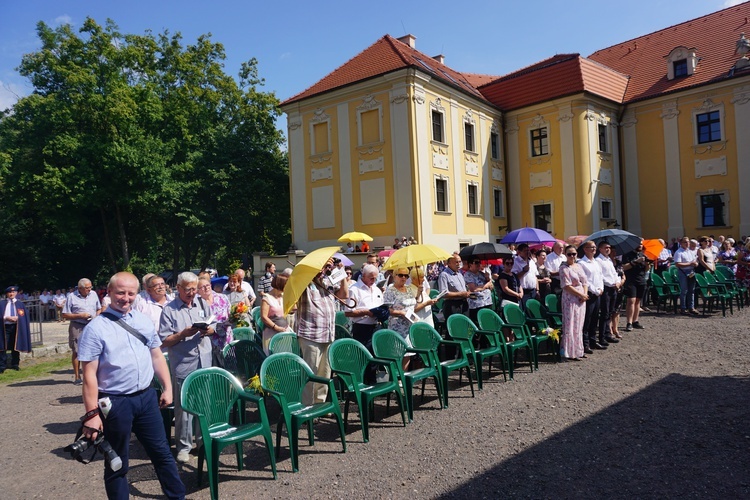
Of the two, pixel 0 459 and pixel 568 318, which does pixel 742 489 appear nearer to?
pixel 568 318

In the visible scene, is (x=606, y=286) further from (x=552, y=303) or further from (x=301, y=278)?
(x=301, y=278)

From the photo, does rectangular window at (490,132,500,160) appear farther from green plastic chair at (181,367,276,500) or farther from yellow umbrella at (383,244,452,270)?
green plastic chair at (181,367,276,500)

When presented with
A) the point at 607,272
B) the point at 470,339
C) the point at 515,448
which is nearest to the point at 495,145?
the point at 607,272

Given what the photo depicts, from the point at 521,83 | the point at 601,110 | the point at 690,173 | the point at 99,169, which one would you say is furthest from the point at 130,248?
the point at 690,173

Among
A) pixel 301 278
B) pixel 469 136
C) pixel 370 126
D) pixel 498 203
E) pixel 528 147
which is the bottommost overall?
pixel 301 278

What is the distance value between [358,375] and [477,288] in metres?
3.43

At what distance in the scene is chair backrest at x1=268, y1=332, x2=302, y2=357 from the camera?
675cm

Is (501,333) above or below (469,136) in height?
below

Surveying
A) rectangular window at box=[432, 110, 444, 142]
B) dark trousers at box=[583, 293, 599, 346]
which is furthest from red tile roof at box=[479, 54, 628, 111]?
dark trousers at box=[583, 293, 599, 346]

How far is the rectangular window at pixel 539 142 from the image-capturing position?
2777 cm

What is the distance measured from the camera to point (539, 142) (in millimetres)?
27984

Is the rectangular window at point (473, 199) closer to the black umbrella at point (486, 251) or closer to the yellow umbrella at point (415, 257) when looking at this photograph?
the black umbrella at point (486, 251)

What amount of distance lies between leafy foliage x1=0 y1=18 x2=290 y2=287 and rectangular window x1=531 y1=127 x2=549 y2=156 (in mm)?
14730

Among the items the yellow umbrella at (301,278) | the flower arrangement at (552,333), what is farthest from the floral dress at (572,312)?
the yellow umbrella at (301,278)
